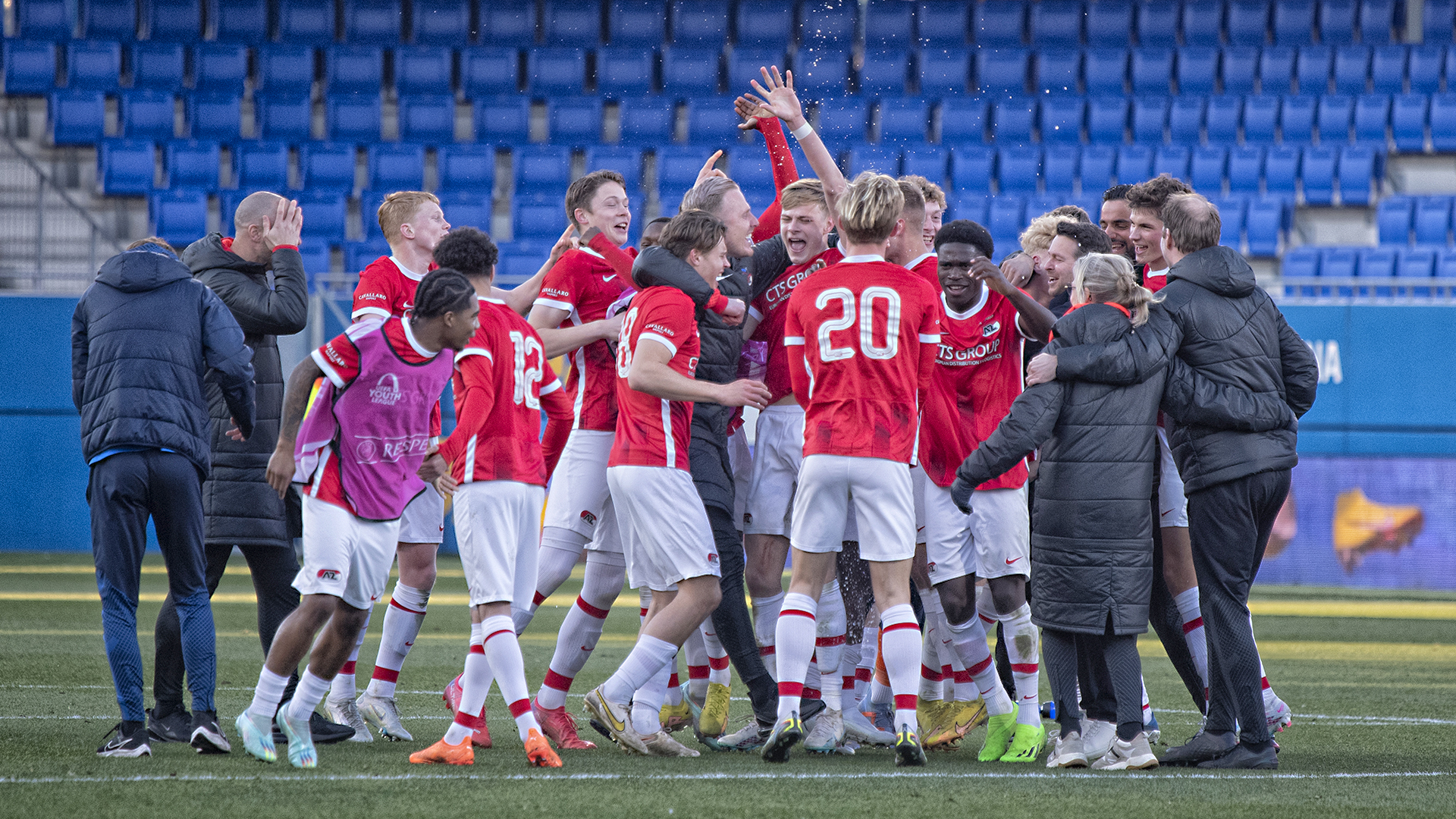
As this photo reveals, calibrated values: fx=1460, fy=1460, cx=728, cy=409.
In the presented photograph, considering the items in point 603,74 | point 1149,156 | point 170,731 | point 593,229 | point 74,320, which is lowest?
point 170,731

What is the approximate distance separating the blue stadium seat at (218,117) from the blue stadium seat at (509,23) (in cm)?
389

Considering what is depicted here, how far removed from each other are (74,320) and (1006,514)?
392 centimetres

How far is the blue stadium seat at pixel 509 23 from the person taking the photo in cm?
2216

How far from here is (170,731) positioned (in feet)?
19.6

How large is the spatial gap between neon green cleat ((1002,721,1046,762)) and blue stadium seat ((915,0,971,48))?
1772cm

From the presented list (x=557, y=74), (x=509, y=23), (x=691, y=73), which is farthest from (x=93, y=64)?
(x=691, y=73)

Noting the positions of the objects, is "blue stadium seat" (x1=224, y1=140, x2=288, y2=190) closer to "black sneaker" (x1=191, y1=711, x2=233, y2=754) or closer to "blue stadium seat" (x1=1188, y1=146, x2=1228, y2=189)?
"blue stadium seat" (x1=1188, y1=146, x2=1228, y2=189)

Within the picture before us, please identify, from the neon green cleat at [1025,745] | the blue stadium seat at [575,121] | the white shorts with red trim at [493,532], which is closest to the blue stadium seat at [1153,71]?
the blue stadium seat at [575,121]

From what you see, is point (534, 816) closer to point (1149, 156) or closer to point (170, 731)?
point (170, 731)

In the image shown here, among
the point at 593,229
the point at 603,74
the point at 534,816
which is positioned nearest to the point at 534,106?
the point at 603,74

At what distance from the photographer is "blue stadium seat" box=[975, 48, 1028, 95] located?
21.3 m

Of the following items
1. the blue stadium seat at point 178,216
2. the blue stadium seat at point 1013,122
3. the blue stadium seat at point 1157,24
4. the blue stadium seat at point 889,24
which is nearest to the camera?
the blue stadium seat at point 178,216

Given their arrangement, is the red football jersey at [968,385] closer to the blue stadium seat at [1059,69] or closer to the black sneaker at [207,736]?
the black sneaker at [207,736]

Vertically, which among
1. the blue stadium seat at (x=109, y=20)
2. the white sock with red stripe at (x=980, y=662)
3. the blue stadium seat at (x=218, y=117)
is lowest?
the white sock with red stripe at (x=980, y=662)
